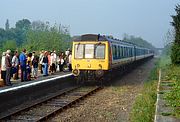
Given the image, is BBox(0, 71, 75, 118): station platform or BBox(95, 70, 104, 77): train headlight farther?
BBox(95, 70, 104, 77): train headlight

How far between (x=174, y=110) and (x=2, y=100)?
5651 millimetres

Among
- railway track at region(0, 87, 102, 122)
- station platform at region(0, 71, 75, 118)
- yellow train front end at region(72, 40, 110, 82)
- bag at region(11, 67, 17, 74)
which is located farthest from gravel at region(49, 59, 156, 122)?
bag at region(11, 67, 17, 74)

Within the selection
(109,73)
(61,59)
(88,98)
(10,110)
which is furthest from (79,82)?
(10,110)

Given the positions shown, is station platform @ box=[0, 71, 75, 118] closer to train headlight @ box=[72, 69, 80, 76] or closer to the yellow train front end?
train headlight @ box=[72, 69, 80, 76]

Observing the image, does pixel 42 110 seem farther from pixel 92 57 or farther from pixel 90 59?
pixel 92 57

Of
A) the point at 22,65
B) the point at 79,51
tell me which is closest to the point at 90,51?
the point at 79,51

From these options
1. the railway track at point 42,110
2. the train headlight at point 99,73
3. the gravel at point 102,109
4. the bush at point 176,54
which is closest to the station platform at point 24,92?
the railway track at point 42,110

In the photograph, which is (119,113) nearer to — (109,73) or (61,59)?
(109,73)

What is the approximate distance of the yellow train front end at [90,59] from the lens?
20.4m

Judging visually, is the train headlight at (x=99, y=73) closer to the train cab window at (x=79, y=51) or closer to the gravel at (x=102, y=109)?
the train cab window at (x=79, y=51)

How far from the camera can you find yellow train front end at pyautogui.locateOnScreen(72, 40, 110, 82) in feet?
66.8

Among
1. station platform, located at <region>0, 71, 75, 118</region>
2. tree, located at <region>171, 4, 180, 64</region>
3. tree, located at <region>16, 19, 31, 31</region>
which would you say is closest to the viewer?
station platform, located at <region>0, 71, 75, 118</region>

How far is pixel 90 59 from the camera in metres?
20.5

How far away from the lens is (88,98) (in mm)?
15820
